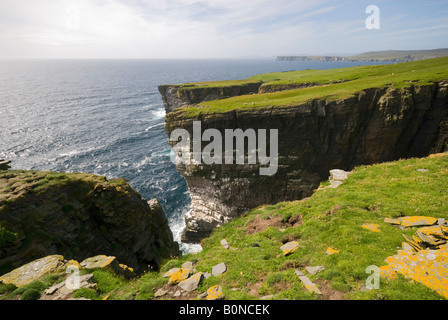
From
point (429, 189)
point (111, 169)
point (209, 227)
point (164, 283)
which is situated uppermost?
point (429, 189)

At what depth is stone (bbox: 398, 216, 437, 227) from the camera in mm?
10742

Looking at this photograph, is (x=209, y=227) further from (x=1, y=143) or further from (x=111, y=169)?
(x=1, y=143)

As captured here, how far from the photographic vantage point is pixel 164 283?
1067 centimetres

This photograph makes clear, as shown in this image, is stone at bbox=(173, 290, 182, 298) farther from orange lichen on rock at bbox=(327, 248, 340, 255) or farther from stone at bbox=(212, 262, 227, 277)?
orange lichen on rock at bbox=(327, 248, 340, 255)

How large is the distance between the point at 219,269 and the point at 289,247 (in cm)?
423

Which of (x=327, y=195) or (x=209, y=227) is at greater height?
(x=327, y=195)

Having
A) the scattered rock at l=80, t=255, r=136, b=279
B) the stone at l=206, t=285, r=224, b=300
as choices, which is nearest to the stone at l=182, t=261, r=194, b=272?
the stone at l=206, t=285, r=224, b=300

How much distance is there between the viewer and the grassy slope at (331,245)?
29.1 ft

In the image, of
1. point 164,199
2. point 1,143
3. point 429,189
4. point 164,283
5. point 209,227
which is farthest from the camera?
point 1,143

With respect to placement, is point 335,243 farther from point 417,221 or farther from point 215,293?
point 215,293

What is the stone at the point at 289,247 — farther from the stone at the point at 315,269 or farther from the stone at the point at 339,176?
the stone at the point at 339,176
